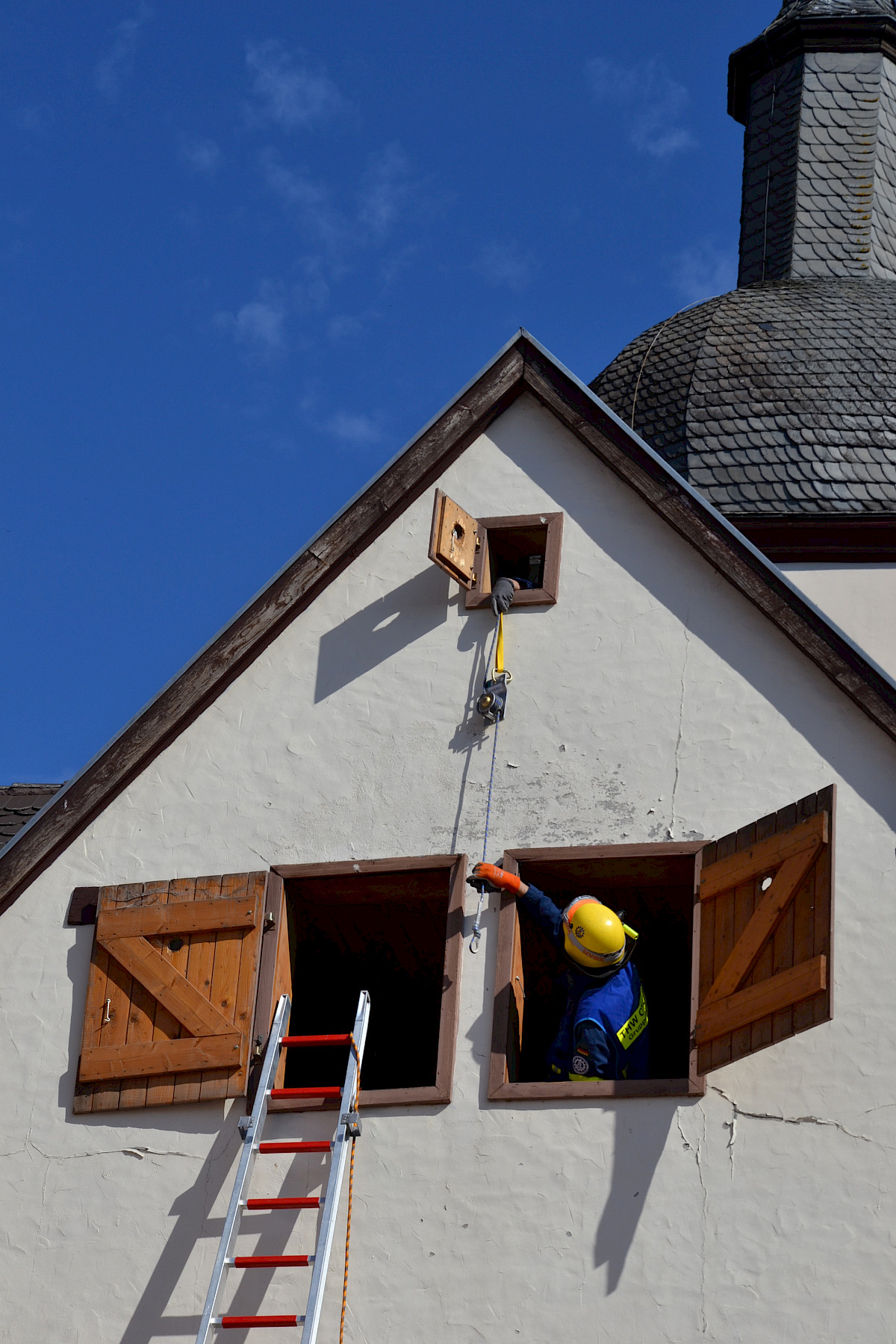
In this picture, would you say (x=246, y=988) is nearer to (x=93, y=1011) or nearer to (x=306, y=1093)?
(x=306, y=1093)

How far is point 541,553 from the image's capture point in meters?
12.1

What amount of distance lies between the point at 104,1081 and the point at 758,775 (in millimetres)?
3471

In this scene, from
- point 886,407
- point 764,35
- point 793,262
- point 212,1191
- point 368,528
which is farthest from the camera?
point 764,35

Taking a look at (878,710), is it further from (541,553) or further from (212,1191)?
(212,1191)

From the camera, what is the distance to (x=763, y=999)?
32.1ft

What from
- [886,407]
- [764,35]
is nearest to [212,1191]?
[886,407]

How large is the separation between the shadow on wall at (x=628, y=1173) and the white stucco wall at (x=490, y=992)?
13 mm

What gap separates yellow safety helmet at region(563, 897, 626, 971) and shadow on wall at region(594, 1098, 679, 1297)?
32.0 inches

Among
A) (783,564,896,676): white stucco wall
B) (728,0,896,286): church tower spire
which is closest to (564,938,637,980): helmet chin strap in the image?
(783,564,896,676): white stucco wall

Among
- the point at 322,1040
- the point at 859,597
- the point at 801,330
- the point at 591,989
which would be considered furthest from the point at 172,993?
the point at 801,330

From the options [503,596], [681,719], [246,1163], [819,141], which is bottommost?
[246,1163]

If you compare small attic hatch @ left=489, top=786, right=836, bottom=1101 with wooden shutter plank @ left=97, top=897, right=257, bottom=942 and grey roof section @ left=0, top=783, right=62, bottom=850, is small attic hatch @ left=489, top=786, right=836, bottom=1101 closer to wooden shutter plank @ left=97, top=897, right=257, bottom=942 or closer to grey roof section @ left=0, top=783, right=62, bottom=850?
wooden shutter plank @ left=97, top=897, right=257, bottom=942

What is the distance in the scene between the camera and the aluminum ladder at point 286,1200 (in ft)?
31.2

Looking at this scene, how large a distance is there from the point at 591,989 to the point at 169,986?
6.67ft
